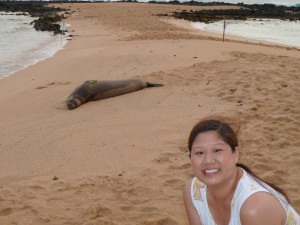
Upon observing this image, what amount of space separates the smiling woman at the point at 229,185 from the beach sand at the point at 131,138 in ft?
4.23

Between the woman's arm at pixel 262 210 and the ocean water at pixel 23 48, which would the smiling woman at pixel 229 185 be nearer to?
the woman's arm at pixel 262 210

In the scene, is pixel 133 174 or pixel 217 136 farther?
pixel 133 174

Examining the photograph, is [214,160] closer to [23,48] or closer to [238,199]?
[238,199]

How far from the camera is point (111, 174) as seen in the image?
419cm

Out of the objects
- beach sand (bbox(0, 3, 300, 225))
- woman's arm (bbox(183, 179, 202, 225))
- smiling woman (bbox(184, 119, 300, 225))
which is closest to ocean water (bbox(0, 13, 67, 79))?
beach sand (bbox(0, 3, 300, 225))

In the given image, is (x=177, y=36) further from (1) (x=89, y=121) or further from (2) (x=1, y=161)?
(2) (x=1, y=161)

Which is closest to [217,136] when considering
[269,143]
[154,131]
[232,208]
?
[232,208]

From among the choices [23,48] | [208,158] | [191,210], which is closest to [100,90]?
[191,210]

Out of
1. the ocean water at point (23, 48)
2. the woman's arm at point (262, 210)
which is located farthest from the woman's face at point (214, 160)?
the ocean water at point (23, 48)

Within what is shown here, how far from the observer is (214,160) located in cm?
198

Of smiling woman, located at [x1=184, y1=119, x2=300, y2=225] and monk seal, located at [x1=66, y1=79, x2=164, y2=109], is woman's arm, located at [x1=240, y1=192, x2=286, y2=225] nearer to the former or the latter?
smiling woman, located at [x1=184, y1=119, x2=300, y2=225]

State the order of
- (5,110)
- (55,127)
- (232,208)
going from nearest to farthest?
1. (232,208)
2. (55,127)
3. (5,110)

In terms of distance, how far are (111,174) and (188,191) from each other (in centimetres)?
195

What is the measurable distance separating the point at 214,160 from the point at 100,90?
5502 millimetres
